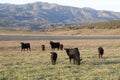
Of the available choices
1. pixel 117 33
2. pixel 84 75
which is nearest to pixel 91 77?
pixel 84 75

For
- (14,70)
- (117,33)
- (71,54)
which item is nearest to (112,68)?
(71,54)

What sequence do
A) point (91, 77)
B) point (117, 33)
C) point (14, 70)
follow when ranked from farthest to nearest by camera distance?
point (117, 33), point (14, 70), point (91, 77)

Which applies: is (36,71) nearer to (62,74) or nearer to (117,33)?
(62,74)

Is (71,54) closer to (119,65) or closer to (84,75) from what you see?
(119,65)

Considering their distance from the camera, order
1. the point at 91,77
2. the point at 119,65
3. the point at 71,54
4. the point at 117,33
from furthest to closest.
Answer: the point at 117,33
the point at 71,54
the point at 119,65
the point at 91,77

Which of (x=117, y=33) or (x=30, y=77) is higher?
(x=30, y=77)

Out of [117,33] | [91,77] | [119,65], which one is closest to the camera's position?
[91,77]

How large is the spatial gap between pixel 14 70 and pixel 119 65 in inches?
310

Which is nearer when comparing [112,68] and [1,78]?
[1,78]

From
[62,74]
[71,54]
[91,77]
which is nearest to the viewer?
[91,77]

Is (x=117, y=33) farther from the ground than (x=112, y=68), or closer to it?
closer to it

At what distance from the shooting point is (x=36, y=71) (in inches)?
847

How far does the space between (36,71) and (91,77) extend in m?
4.25

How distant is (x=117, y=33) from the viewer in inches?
4348
